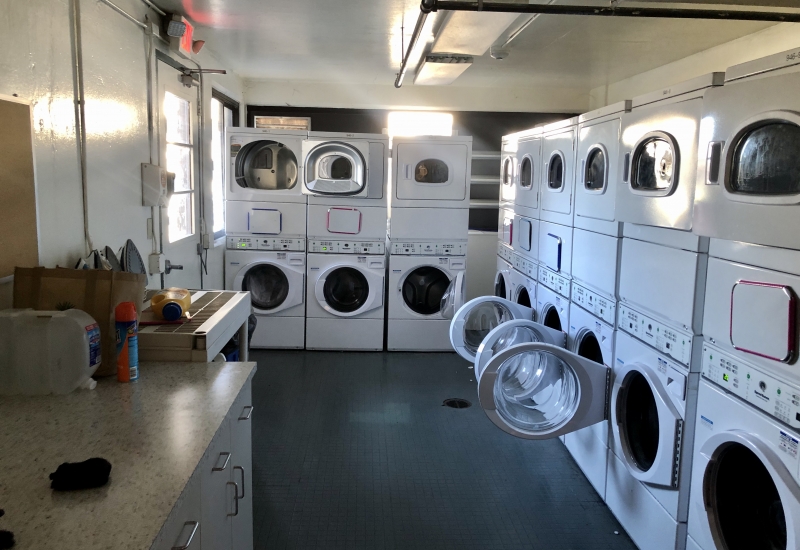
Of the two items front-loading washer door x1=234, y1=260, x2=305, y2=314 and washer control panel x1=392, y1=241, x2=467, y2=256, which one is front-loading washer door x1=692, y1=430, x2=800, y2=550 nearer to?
washer control panel x1=392, y1=241, x2=467, y2=256

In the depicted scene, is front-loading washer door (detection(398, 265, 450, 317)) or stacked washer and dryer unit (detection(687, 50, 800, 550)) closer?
stacked washer and dryer unit (detection(687, 50, 800, 550))

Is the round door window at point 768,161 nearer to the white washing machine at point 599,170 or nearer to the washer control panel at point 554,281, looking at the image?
the white washing machine at point 599,170

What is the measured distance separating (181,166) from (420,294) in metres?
2.33

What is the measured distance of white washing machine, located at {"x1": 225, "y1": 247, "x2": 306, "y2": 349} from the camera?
5473mm

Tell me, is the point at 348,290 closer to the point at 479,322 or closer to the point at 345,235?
the point at 345,235

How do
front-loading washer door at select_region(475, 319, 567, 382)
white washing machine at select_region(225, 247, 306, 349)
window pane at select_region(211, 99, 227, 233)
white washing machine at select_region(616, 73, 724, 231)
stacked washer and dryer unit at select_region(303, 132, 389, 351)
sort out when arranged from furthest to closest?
window pane at select_region(211, 99, 227, 233) < white washing machine at select_region(225, 247, 306, 349) < stacked washer and dryer unit at select_region(303, 132, 389, 351) < front-loading washer door at select_region(475, 319, 567, 382) < white washing machine at select_region(616, 73, 724, 231)

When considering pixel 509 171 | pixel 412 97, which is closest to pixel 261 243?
pixel 509 171

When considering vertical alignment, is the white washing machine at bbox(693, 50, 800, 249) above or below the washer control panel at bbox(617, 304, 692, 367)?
above

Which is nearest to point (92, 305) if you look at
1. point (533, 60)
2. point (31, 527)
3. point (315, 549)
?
A: point (31, 527)

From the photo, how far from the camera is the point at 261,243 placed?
5473 mm

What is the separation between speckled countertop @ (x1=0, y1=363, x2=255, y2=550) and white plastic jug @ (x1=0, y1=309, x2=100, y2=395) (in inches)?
1.9

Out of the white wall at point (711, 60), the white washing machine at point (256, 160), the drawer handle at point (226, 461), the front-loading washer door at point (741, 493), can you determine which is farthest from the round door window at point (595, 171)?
the white washing machine at point (256, 160)

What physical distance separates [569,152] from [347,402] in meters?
2.24

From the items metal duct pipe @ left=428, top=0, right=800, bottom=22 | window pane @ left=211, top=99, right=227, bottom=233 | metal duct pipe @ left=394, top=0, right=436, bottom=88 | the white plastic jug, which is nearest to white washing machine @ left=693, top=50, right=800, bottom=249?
metal duct pipe @ left=428, top=0, right=800, bottom=22
